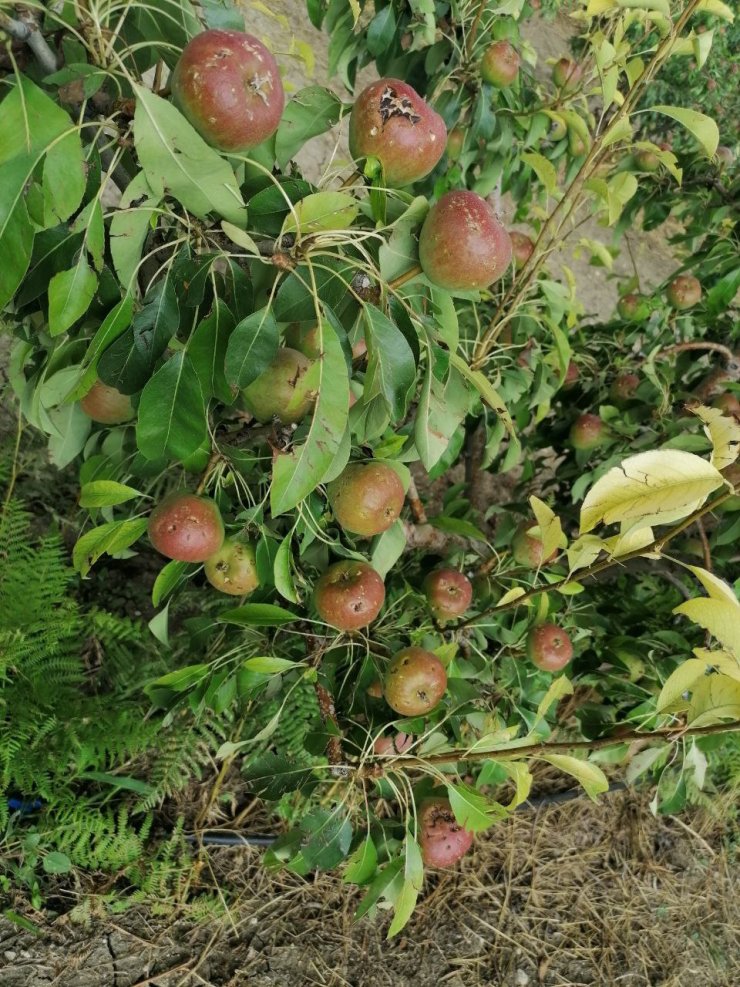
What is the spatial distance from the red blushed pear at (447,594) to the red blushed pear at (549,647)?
132 millimetres

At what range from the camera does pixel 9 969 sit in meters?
1.22

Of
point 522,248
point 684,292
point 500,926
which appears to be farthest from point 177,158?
point 500,926

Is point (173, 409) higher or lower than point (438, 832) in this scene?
higher

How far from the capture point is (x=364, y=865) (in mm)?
921

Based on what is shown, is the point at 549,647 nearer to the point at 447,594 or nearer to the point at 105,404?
the point at 447,594

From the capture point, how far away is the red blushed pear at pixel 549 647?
1168 mm

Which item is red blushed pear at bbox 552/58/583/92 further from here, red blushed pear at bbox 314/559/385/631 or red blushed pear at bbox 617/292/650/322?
red blushed pear at bbox 314/559/385/631

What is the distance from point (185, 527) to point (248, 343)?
10.6 inches

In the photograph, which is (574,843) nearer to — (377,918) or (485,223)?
(377,918)

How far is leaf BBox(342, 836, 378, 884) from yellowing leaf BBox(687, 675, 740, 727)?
0.46m

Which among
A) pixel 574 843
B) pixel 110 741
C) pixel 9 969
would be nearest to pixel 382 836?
pixel 110 741

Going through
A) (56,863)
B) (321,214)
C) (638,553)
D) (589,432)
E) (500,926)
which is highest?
(321,214)

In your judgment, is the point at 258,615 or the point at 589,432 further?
the point at 589,432

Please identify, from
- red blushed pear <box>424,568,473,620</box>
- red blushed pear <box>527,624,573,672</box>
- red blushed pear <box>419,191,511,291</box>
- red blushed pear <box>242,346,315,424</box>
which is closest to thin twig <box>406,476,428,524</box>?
red blushed pear <box>424,568,473,620</box>
